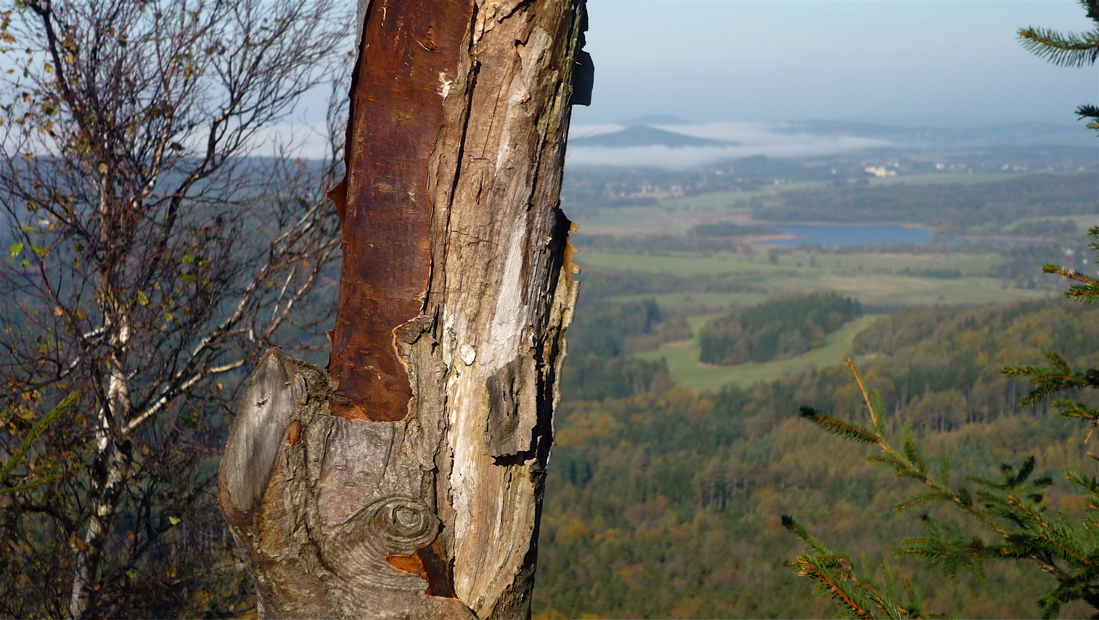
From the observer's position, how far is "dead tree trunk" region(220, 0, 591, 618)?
1.40 metres

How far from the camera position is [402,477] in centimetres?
145

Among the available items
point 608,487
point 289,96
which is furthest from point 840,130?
point 289,96

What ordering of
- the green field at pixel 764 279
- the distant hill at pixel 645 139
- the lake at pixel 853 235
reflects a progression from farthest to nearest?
the distant hill at pixel 645 139 → the lake at pixel 853 235 → the green field at pixel 764 279

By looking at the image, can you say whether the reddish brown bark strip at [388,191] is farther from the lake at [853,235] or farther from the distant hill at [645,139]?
the distant hill at [645,139]

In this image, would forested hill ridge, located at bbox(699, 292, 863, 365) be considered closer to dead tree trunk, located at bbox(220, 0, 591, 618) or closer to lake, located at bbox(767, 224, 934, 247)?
lake, located at bbox(767, 224, 934, 247)

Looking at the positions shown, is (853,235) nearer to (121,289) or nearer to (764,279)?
(764,279)

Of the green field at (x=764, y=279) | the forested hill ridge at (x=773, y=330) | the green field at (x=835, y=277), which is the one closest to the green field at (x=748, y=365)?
the green field at (x=764, y=279)

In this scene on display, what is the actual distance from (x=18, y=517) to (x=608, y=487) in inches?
1313

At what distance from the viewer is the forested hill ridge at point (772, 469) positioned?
814 inches

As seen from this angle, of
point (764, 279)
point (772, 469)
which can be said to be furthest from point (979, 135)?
point (772, 469)

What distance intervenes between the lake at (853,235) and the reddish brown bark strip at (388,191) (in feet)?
341

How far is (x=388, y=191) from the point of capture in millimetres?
1422

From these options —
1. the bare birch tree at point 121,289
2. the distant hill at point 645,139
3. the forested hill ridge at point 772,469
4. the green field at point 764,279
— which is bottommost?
the forested hill ridge at point 772,469

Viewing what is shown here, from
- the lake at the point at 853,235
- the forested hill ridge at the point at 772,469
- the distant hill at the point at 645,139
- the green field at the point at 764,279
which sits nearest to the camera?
the forested hill ridge at the point at 772,469
